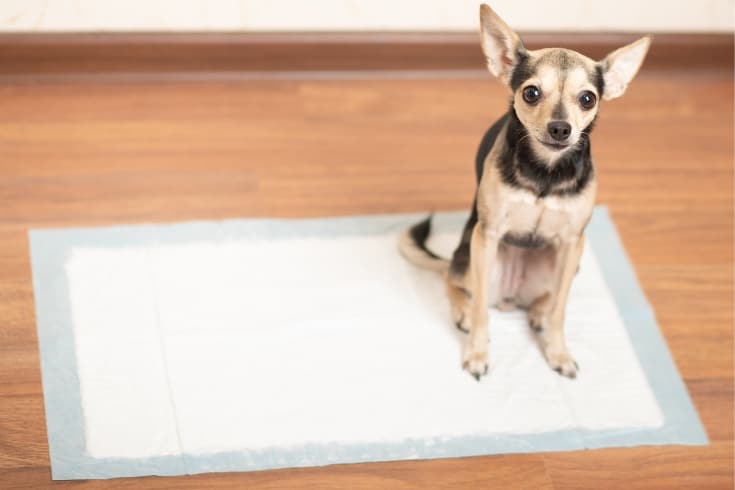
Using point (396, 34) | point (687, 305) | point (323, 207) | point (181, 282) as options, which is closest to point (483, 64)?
point (396, 34)

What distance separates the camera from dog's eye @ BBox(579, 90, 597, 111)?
2010 millimetres

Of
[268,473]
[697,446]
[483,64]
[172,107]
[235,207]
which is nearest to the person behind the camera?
[268,473]

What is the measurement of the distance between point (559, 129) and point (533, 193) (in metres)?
0.21

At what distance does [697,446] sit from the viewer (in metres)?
2.31

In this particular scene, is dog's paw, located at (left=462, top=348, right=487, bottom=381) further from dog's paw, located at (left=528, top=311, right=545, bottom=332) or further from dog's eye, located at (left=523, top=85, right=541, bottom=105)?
dog's eye, located at (left=523, top=85, right=541, bottom=105)

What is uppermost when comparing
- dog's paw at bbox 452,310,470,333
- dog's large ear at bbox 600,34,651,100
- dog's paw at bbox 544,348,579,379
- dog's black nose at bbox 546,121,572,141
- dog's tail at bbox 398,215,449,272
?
dog's large ear at bbox 600,34,651,100

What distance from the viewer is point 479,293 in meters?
2.30

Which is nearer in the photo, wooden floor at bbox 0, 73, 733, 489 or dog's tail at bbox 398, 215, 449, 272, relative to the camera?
wooden floor at bbox 0, 73, 733, 489

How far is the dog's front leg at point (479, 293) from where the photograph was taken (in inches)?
88.4

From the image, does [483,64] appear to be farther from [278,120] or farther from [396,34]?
[278,120]

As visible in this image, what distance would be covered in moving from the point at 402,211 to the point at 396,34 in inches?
27.1
